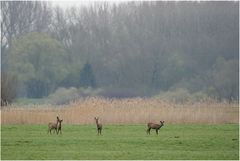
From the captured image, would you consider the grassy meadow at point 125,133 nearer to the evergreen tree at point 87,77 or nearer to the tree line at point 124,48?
the tree line at point 124,48

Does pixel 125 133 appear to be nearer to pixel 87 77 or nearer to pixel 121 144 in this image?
pixel 121 144

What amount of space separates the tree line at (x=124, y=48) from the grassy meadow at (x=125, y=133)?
30.4 m

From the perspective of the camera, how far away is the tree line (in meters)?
70.8

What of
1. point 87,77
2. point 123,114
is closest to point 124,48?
point 87,77

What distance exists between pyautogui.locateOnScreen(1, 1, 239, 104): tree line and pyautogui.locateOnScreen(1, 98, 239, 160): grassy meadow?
99.8 ft

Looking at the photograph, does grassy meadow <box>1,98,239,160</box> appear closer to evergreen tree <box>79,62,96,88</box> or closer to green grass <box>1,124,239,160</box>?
green grass <box>1,124,239,160</box>

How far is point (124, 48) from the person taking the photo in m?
81.6

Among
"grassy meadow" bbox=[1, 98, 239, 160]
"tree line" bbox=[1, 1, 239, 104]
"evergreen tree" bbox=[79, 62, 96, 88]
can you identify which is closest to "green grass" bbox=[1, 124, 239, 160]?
"grassy meadow" bbox=[1, 98, 239, 160]

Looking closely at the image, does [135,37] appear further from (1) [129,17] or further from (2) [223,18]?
(2) [223,18]

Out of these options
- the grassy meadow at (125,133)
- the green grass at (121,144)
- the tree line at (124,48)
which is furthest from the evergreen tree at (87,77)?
the green grass at (121,144)

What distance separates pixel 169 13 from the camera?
268 feet

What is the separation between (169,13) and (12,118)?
5170 centimetres

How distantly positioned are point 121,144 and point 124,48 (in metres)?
61.5

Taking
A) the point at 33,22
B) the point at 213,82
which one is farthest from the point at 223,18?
the point at 33,22
